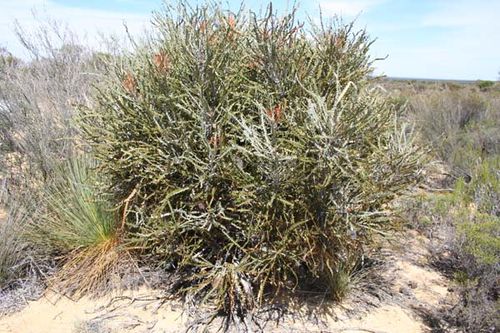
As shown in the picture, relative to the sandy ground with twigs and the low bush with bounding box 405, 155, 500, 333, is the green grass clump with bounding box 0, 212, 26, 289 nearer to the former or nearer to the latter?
the sandy ground with twigs

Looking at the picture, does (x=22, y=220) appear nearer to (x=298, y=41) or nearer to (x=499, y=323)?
(x=298, y=41)

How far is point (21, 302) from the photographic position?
3.93 metres

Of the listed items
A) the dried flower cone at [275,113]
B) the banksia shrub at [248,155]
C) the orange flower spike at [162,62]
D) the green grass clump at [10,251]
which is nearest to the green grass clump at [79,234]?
the green grass clump at [10,251]

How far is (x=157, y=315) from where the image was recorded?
3695mm

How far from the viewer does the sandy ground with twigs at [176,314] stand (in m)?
3.54

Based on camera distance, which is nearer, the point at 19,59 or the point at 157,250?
the point at 157,250

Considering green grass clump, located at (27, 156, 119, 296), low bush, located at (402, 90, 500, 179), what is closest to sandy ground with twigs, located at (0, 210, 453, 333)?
green grass clump, located at (27, 156, 119, 296)

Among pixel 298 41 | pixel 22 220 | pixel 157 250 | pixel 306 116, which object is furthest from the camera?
pixel 22 220

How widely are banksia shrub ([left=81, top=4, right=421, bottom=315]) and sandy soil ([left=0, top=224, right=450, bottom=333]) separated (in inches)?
10.7

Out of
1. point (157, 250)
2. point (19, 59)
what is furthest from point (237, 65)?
point (19, 59)

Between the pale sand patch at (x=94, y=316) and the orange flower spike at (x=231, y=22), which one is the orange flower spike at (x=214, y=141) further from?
the pale sand patch at (x=94, y=316)

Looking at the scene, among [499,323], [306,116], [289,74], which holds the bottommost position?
[499,323]

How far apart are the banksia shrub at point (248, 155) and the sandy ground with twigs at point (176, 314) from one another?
25cm

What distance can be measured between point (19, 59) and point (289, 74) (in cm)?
704
